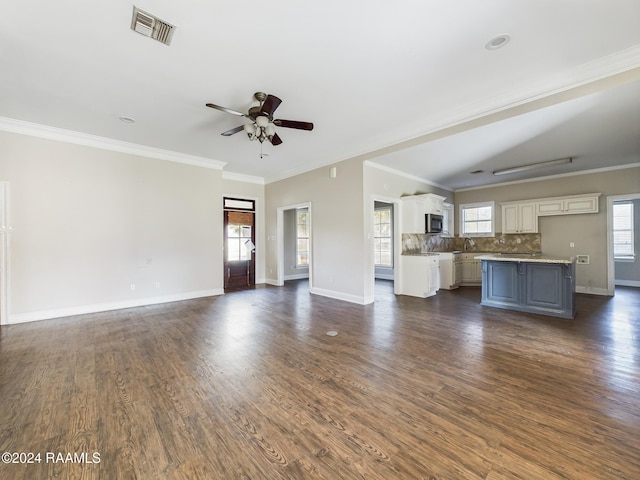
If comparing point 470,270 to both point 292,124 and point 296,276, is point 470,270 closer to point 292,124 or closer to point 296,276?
point 296,276

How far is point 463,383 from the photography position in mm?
2385

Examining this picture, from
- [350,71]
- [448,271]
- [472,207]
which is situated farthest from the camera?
[472,207]

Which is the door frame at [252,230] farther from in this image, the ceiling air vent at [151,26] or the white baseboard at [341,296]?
the ceiling air vent at [151,26]

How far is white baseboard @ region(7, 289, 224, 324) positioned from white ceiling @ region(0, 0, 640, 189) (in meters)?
3.03

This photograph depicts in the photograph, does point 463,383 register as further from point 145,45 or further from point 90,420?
point 145,45

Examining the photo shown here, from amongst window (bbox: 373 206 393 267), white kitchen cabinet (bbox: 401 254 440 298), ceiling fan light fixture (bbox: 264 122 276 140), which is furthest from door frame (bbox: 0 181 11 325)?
window (bbox: 373 206 393 267)

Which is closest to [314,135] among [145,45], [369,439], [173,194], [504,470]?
[145,45]

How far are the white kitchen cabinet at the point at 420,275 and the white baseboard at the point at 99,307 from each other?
4459 mm

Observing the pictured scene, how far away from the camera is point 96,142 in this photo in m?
4.80

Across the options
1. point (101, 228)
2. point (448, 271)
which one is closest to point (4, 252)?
point (101, 228)

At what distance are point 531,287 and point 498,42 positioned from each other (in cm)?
391

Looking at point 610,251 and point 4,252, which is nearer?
point 4,252

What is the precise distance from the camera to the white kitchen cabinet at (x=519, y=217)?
682cm

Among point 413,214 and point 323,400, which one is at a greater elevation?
point 413,214
